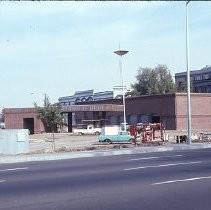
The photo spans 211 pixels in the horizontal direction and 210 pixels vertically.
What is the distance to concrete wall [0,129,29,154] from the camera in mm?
32500

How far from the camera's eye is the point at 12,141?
32.6 metres

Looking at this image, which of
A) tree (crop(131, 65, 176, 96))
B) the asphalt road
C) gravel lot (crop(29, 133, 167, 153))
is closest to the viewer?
the asphalt road

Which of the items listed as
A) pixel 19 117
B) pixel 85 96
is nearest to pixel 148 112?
pixel 19 117

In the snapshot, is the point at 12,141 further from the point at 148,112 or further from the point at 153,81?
the point at 153,81

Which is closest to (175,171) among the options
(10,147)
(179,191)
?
(179,191)

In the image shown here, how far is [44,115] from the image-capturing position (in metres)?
63.0

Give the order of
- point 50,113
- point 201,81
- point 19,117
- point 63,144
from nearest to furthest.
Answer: point 63,144, point 50,113, point 19,117, point 201,81

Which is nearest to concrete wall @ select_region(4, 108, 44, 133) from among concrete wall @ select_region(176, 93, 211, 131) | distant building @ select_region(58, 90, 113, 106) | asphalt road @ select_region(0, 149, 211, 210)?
concrete wall @ select_region(176, 93, 211, 131)

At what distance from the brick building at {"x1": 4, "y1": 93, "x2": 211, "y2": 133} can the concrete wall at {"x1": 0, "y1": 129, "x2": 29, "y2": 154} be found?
40239 millimetres

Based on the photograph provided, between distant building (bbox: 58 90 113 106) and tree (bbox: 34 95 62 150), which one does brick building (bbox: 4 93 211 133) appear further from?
distant building (bbox: 58 90 113 106)

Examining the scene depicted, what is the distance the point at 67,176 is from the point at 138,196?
5517mm

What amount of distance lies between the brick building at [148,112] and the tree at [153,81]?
17.9m

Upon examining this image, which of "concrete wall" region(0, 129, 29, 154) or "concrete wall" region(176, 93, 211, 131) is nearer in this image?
"concrete wall" region(0, 129, 29, 154)

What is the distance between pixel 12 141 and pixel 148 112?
46534 millimetres
